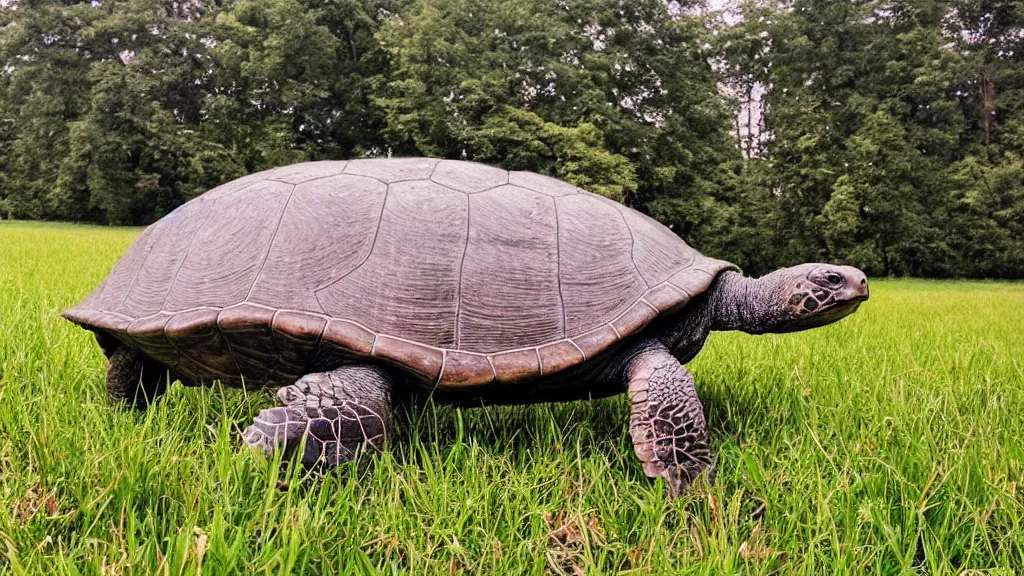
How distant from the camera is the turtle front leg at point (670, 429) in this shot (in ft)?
7.77

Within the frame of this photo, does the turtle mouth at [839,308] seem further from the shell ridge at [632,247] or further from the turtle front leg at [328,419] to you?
the turtle front leg at [328,419]

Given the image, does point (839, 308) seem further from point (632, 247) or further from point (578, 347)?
point (578, 347)

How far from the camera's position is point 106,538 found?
5.74 ft

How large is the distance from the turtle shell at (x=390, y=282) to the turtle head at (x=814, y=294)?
0.31m

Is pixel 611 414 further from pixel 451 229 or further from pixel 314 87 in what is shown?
pixel 314 87

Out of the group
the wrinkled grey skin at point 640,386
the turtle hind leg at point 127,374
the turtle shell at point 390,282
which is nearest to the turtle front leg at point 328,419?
the wrinkled grey skin at point 640,386

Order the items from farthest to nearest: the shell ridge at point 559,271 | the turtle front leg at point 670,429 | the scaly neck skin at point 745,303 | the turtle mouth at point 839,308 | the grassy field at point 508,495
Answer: the scaly neck skin at point 745,303, the turtle mouth at point 839,308, the shell ridge at point 559,271, the turtle front leg at point 670,429, the grassy field at point 508,495

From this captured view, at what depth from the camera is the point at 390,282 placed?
259 cm

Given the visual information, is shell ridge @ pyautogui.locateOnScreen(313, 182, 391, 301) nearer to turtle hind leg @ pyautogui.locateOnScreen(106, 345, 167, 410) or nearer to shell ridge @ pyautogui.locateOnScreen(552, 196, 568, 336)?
shell ridge @ pyautogui.locateOnScreen(552, 196, 568, 336)

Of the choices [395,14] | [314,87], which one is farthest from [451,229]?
[395,14]

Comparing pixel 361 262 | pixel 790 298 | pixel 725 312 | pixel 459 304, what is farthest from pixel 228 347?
pixel 790 298

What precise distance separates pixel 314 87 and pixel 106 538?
3268 centimetres

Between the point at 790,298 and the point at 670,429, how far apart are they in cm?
94

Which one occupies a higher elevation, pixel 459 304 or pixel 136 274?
pixel 136 274
